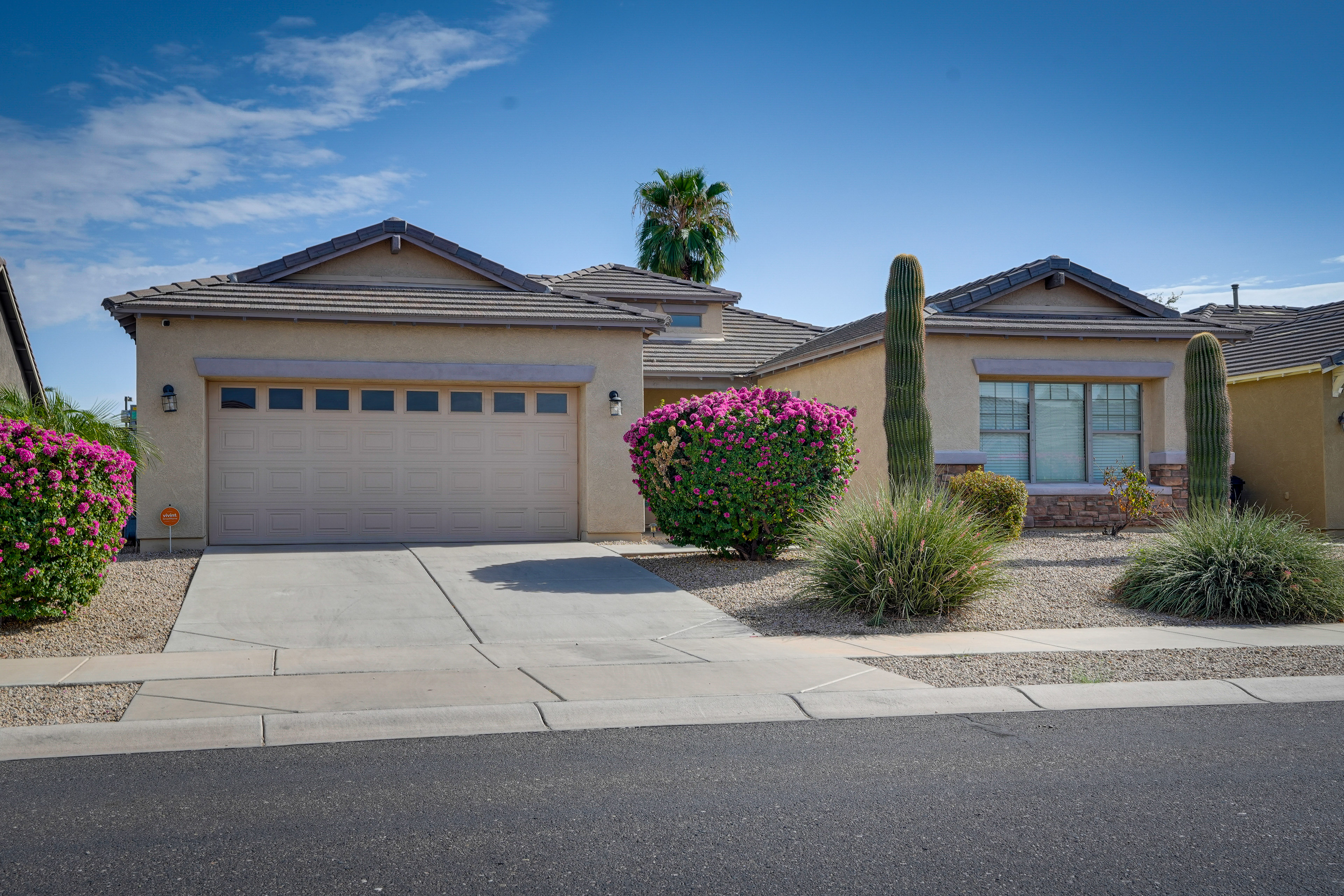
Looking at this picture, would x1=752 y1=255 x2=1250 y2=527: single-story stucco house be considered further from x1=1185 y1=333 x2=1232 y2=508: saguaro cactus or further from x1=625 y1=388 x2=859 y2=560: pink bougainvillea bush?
x1=625 y1=388 x2=859 y2=560: pink bougainvillea bush

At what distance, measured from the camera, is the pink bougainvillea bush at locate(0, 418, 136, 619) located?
8.15 m

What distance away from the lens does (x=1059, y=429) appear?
17.6 metres

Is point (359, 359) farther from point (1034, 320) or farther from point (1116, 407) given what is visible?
point (1116, 407)

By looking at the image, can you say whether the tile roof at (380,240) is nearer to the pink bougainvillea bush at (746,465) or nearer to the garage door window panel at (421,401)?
the garage door window panel at (421,401)

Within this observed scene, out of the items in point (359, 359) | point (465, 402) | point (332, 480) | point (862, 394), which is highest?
point (359, 359)

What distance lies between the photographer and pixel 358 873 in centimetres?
393

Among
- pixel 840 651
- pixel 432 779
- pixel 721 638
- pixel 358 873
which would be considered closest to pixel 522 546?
pixel 721 638

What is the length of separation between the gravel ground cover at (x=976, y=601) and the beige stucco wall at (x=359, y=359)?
2665 mm

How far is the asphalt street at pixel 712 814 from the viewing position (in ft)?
12.9

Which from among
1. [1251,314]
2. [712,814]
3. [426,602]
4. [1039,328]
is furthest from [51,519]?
[1251,314]

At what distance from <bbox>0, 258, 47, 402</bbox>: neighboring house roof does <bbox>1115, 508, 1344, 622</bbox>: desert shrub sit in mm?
17433

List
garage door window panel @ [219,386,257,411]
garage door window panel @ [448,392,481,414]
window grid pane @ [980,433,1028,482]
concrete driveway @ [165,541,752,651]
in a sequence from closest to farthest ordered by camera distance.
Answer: concrete driveway @ [165,541,752,651], garage door window panel @ [219,386,257,411], garage door window panel @ [448,392,481,414], window grid pane @ [980,433,1028,482]

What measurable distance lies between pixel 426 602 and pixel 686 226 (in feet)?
77.0

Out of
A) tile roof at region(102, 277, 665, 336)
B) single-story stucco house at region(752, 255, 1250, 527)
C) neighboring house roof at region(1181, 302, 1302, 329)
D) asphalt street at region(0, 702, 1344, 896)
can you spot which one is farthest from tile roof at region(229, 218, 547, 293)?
neighboring house roof at region(1181, 302, 1302, 329)
